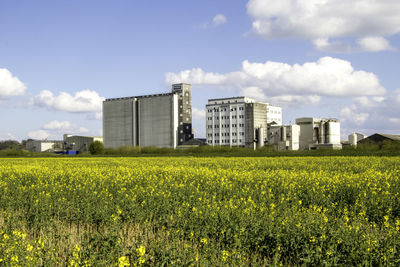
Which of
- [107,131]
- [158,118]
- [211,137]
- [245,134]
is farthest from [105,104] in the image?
[245,134]

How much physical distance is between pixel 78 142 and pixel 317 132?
94.8 meters

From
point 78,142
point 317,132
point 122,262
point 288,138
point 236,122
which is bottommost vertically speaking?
point 122,262

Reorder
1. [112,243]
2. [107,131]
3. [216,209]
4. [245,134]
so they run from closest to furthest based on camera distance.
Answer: [112,243] < [216,209] < [245,134] < [107,131]

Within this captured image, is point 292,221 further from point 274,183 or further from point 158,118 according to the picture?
point 158,118

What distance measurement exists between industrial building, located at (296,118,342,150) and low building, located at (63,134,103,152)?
271ft

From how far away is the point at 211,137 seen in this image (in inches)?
4833

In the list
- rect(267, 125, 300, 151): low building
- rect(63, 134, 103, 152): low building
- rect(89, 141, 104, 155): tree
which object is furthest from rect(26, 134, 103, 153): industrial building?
rect(267, 125, 300, 151): low building

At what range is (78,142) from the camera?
520 feet

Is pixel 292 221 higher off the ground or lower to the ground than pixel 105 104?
lower

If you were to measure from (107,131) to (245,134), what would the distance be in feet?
148

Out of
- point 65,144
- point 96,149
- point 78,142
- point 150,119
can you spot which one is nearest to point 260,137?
point 150,119

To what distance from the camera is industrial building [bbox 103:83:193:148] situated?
4668 inches

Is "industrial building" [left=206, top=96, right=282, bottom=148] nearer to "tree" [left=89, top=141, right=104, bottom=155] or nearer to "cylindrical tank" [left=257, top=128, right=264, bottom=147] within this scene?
"cylindrical tank" [left=257, top=128, right=264, bottom=147]

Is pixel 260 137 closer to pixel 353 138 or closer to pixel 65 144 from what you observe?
pixel 353 138
